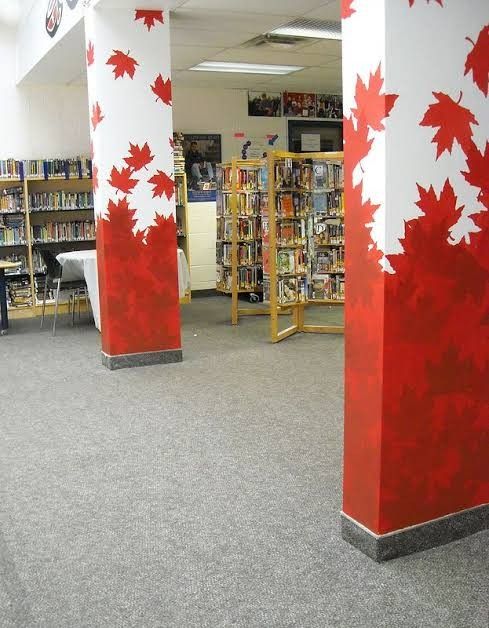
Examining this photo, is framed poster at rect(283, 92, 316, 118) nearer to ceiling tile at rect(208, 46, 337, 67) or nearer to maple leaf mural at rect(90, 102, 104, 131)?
ceiling tile at rect(208, 46, 337, 67)

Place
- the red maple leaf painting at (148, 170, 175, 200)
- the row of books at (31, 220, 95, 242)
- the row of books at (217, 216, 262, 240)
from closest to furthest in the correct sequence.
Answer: the red maple leaf painting at (148, 170, 175, 200)
the row of books at (217, 216, 262, 240)
the row of books at (31, 220, 95, 242)

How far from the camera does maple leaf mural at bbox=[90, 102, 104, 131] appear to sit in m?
5.30

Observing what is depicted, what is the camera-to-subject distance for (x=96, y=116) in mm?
5336

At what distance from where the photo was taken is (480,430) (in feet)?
8.98

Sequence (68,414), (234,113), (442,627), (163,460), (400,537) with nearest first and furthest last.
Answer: (442,627) < (400,537) < (163,460) < (68,414) < (234,113)

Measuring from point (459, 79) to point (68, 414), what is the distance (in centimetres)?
315

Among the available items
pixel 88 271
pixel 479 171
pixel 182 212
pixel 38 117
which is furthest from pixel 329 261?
pixel 38 117

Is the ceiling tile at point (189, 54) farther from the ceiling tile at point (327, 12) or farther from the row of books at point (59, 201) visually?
the row of books at point (59, 201)

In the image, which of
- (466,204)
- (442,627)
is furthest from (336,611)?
(466,204)

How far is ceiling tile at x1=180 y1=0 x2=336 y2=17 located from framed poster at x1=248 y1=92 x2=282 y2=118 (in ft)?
13.9

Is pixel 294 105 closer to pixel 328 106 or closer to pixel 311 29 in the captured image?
pixel 328 106

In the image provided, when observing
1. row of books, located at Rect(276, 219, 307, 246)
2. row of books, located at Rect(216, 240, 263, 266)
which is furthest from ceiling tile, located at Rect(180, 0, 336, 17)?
row of books, located at Rect(216, 240, 263, 266)

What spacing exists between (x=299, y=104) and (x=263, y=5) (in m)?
4.78

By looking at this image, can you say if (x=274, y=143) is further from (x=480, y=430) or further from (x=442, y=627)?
(x=442, y=627)
